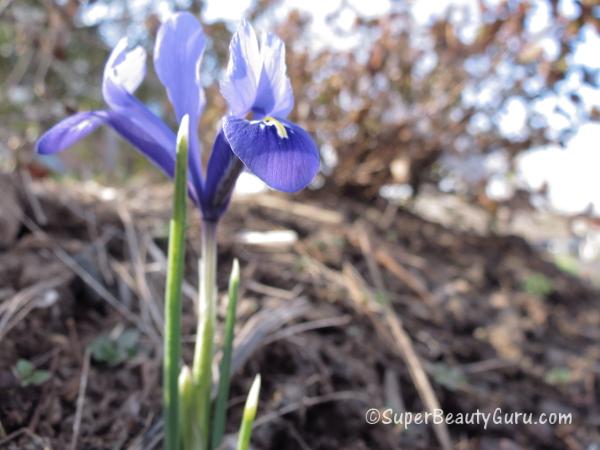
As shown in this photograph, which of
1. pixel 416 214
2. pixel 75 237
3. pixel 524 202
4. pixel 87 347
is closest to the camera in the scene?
pixel 87 347

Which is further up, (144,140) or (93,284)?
(144,140)

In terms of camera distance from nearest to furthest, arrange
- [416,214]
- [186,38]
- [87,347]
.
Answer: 1. [186,38]
2. [87,347]
3. [416,214]

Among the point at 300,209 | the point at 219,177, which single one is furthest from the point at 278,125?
the point at 300,209

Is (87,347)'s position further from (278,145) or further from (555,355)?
(555,355)

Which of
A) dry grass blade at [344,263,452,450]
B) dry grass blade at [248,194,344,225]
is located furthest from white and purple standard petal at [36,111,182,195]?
dry grass blade at [248,194,344,225]

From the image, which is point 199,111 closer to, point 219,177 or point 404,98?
point 219,177

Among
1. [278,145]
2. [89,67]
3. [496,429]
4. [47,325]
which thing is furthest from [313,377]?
[89,67]

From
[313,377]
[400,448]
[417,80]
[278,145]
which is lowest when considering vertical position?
[400,448]
